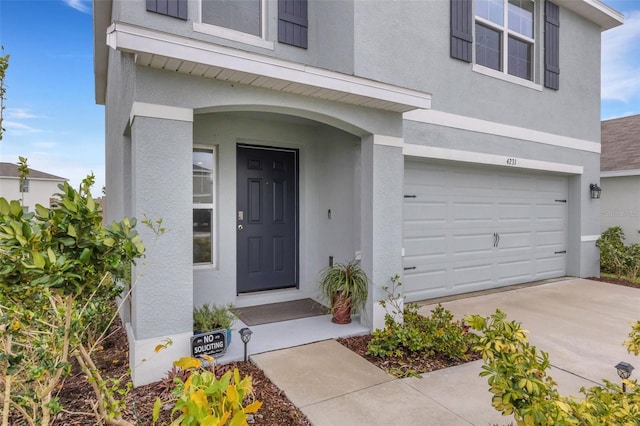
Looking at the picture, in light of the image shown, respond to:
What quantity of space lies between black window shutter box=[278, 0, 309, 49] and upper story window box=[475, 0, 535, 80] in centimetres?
316

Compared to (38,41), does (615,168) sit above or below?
below

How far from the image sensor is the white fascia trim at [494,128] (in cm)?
545

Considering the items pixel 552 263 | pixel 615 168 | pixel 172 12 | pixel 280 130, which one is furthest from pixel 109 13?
pixel 615 168

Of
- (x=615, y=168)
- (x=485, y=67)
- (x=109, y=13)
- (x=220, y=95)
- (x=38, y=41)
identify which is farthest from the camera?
(x=615, y=168)

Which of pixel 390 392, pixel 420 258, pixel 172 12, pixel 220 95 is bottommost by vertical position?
pixel 390 392

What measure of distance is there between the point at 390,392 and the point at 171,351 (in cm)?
197

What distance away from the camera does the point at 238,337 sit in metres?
4.07

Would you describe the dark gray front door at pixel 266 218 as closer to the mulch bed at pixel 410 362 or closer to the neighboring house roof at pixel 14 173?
the mulch bed at pixel 410 362

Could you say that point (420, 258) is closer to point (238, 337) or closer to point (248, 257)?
point (248, 257)

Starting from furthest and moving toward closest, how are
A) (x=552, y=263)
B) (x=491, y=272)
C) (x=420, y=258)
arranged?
(x=552, y=263) → (x=491, y=272) → (x=420, y=258)

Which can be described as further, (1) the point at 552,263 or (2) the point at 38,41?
(2) the point at 38,41

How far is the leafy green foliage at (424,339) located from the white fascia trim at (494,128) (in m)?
2.90

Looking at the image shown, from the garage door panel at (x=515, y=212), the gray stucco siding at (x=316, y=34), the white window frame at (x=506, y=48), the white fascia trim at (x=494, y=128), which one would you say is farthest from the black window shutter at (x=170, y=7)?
the garage door panel at (x=515, y=212)

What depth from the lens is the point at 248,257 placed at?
17.3ft
